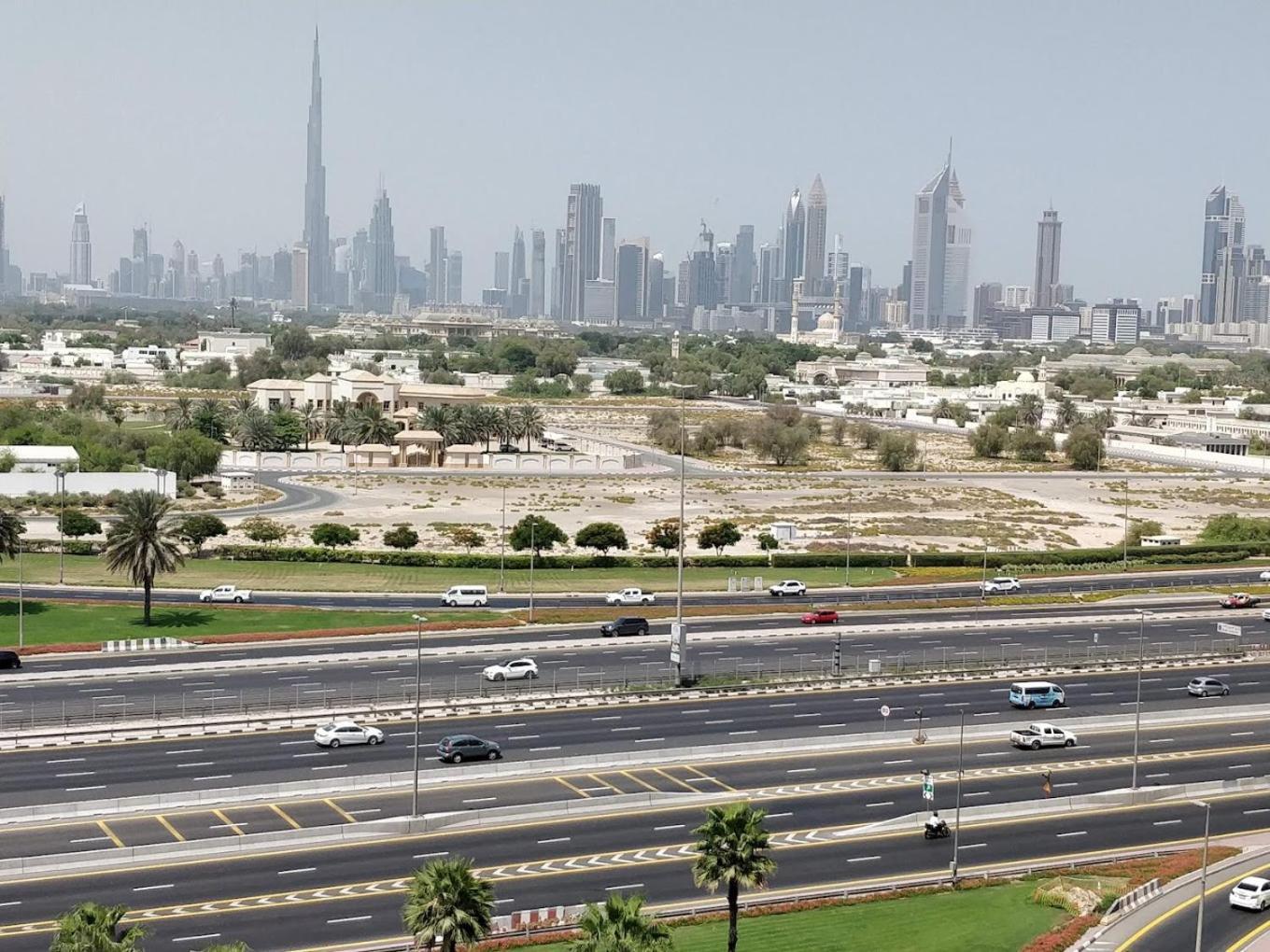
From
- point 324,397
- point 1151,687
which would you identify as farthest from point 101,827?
point 324,397

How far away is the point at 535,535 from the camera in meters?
85.8

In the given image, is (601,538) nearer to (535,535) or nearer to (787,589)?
(535,535)

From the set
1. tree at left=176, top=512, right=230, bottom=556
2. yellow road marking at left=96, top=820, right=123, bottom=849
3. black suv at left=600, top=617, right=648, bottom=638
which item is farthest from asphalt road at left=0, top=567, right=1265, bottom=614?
yellow road marking at left=96, top=820, right=123, bottom=849

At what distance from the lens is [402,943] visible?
106 ft

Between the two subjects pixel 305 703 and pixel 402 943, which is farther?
pixel 305 703

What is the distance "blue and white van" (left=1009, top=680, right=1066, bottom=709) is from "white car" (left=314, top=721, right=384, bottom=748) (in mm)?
23679

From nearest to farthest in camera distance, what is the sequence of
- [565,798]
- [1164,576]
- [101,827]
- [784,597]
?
[101,827]
[565,798]
[784,597]
[1164,576]

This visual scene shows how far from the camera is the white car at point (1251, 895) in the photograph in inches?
1421

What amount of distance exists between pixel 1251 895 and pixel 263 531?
64.3 metres

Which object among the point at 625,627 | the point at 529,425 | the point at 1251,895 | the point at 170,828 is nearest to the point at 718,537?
the point at 625,627

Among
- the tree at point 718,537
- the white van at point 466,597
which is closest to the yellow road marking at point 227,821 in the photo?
the white van at point 466,597

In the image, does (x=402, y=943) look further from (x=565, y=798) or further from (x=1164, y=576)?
(x=1164, y=576)

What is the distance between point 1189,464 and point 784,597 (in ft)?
307

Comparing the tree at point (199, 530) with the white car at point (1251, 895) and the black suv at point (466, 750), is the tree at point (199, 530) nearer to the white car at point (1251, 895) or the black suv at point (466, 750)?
the black suv at point (466, 750)
